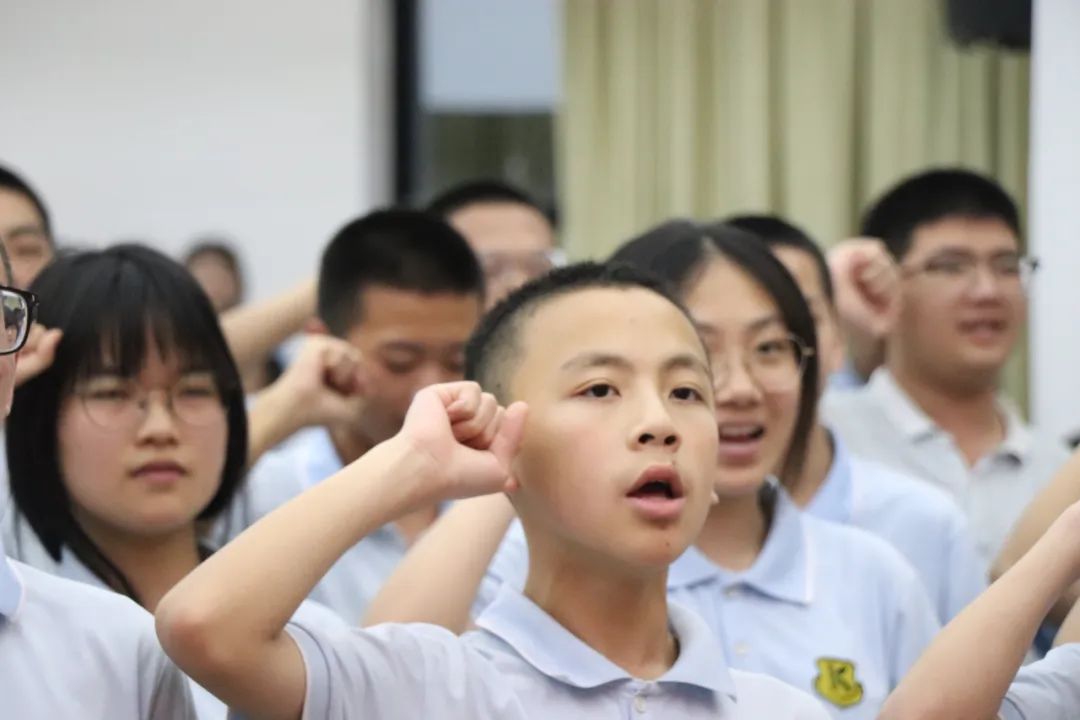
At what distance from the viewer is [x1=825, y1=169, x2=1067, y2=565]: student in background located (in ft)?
9.27

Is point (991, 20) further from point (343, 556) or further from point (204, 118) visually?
point (204, 118)

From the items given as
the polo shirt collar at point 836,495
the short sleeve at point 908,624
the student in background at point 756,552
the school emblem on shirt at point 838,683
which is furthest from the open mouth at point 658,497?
the polo shirt collar at point 836,495

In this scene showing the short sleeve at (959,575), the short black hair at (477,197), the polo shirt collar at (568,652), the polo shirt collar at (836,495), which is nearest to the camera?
the polo shirt collar at (568,652)

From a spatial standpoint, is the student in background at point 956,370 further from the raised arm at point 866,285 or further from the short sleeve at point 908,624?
the short sleeve at point 908,624

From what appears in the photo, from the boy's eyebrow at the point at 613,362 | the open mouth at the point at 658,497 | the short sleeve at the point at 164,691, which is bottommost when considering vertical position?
the short sleeve at the point at 164,691

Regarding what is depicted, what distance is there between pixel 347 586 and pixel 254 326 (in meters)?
0.74

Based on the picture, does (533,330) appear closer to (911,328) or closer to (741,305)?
(741,305)

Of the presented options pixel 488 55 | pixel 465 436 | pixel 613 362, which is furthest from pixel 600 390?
pixel 488 55

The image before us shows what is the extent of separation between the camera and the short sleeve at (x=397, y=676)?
53.7 inches

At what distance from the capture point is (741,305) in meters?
2.12

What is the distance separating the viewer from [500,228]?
11.3 ft

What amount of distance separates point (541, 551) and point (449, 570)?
0.25m

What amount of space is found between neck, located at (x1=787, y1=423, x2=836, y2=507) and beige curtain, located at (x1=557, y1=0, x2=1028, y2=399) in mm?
2643

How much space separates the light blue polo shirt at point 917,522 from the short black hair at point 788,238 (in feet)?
1.33
